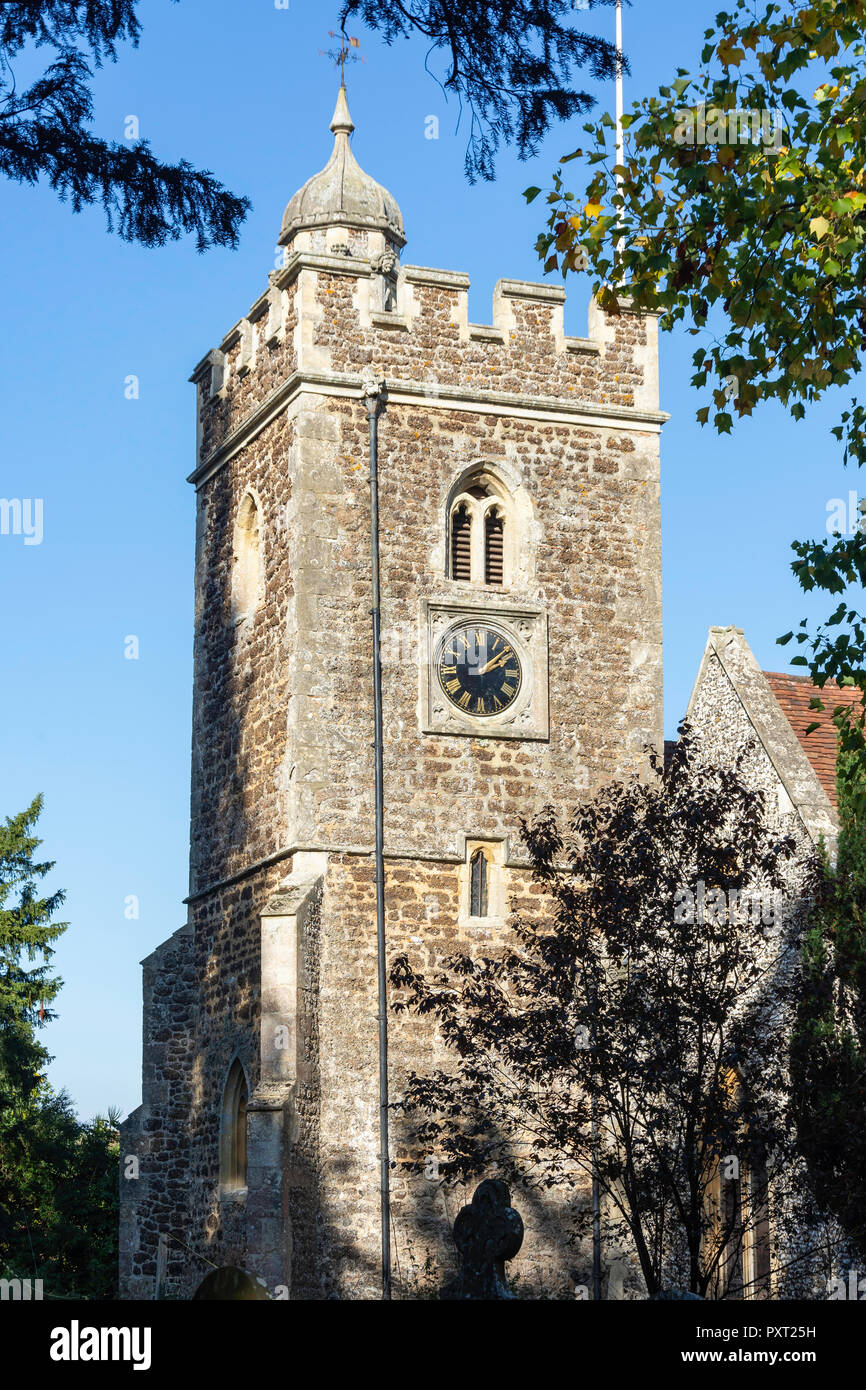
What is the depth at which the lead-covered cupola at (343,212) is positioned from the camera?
2330 cm

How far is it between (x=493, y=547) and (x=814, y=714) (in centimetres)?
377

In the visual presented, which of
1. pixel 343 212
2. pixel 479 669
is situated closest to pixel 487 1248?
pixel 479 669

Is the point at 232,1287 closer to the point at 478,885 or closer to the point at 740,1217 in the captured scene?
the point at 740,1217

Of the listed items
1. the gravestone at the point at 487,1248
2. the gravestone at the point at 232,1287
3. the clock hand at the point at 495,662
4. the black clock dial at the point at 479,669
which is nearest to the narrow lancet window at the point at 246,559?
the black clock dial at the point at 479,669

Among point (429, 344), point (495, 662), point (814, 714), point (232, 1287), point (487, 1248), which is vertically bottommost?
point (232, 1287)

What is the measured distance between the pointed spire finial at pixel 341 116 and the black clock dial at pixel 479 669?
729 cm

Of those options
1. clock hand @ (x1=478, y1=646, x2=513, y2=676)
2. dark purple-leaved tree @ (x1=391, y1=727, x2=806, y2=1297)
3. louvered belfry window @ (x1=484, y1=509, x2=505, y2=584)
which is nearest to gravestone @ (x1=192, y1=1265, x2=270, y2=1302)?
dark purple-leaved tree @ (x1=391, y1=727, x2=806, y2=1297)

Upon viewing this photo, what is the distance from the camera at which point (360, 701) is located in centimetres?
2014

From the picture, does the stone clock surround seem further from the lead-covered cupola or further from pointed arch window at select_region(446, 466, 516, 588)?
the lead-covered cupola

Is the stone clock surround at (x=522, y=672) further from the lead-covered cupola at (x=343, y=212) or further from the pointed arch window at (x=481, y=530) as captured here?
the lead-covered cupola at (x=343, y=212)

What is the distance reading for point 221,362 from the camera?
2395 centimetres

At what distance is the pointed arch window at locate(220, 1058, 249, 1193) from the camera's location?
68.5 feet

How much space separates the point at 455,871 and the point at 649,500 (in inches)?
191

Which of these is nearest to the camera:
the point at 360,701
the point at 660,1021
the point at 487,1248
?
the point at 487,1248
